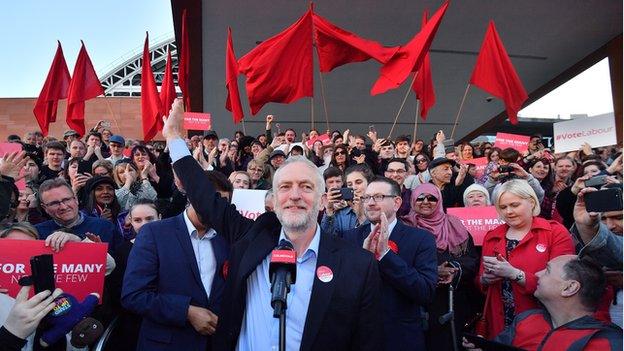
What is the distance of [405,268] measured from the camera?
295cm

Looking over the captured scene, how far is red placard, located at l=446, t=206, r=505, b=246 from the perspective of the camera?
5004 mm

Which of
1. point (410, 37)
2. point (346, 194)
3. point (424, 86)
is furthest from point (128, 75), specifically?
point (346, 194)

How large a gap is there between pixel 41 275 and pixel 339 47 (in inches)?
Answer: 245

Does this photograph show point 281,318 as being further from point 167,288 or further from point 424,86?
point 424,86

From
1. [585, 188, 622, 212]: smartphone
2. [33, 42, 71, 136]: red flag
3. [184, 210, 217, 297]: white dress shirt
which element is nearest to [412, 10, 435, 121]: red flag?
[33, 42, 71, 136]: red flag

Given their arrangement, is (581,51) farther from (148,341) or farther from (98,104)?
(98,104)

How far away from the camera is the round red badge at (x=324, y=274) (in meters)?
2.33

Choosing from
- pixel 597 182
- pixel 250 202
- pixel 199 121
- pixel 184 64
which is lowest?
pixel 250 202

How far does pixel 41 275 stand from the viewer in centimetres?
230

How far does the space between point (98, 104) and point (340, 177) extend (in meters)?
19.5

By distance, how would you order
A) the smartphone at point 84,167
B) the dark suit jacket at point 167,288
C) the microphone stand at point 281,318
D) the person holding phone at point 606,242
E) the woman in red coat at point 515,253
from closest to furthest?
the microphone stand at point 281,318 < the dark suit jacket at point 167,288 < the person holding phone at point 606,242 < the woman in red coat at point 515,253 < the smartphone at point 84,167

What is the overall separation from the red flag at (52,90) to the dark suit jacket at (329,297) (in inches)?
324

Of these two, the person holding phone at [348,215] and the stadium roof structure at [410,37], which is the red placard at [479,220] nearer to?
the person holding phone at [348,215]

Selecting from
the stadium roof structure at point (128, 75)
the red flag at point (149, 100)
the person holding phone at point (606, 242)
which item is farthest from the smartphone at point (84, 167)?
the stadium roof structure at point (128, 75)
